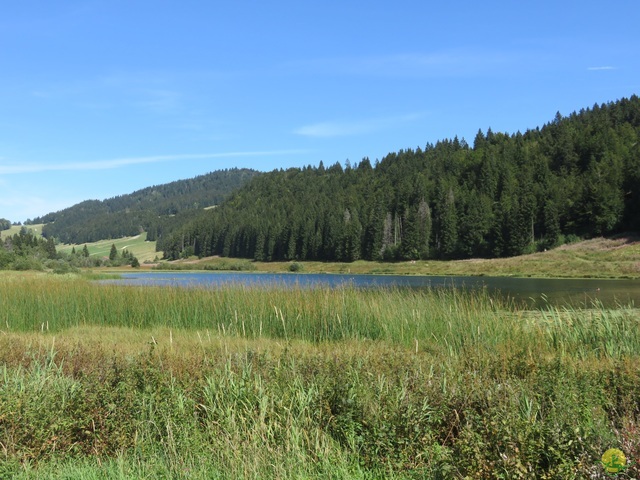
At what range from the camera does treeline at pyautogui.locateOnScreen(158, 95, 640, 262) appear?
72.6 metres

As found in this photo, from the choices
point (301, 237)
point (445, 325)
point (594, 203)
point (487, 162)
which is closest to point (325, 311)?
point (445, 325)

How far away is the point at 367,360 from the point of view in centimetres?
684

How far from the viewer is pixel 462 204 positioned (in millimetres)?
89438

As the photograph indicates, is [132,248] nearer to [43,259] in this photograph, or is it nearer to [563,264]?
[43,259]

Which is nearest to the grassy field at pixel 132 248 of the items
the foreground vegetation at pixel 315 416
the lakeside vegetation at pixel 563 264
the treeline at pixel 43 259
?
the treeline at pixel 43 259

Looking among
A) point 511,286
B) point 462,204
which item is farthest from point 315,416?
point 462,204

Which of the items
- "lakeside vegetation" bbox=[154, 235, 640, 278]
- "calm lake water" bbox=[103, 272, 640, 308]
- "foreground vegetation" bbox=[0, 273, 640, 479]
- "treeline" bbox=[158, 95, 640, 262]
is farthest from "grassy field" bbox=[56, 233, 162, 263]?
"foreground vegetation" bbox=[0, 273, 640, 479]

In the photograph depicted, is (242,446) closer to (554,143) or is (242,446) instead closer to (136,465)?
(136,465)

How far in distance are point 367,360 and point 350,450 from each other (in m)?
2.10

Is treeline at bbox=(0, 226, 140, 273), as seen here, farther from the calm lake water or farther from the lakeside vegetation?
the lakeside vegetation

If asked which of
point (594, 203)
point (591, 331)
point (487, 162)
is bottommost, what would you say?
point (591, 331)

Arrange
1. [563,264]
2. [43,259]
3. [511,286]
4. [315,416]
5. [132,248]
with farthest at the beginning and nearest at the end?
[132,248] < [43,259] < [563,264] < [511,286] < [315,416]

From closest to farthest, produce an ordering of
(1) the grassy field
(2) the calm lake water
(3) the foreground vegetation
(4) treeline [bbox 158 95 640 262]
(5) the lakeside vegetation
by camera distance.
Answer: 1. (3) the foreground vegetation
2. (2) the calm lake water
3. (5) the lakeside vegetation
4. (4) treeline [bbox 158 95 640 262]
5. (1) the grassy field

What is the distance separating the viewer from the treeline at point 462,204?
72.6m
